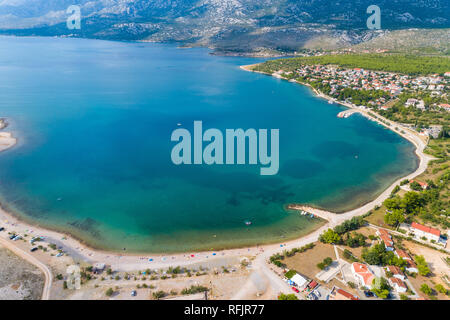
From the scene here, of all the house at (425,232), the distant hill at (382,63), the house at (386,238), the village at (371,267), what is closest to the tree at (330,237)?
the village at (371,267)

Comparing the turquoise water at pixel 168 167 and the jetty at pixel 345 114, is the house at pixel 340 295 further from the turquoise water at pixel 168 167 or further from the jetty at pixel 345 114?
the jetty at pixel 345 114

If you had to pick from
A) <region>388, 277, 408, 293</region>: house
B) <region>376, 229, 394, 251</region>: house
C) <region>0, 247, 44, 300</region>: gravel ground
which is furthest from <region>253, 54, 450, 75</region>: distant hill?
<region>0, 247, 44, 300</region>: gravel ground

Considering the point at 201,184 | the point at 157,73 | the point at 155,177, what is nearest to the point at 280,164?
the point at 201,184

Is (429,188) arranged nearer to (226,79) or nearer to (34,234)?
(34,234)

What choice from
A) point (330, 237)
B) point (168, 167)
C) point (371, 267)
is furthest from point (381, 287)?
point (168, 167)

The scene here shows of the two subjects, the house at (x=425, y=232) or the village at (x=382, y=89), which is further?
the village at (x=382, y=89)

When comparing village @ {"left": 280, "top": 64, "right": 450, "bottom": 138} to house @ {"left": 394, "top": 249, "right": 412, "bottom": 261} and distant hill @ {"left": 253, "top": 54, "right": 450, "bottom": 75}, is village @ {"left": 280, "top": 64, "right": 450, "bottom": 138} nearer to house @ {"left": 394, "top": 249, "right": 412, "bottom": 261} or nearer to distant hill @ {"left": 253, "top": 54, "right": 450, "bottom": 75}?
distant hill @ {"left": 253, "top": 54, "right": 450, "bottom": 75}
